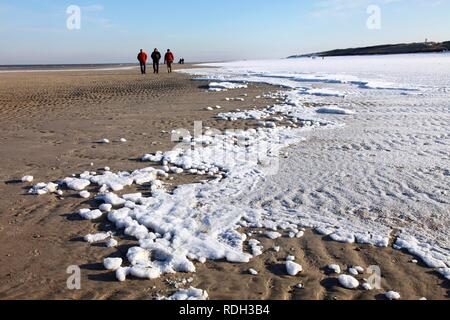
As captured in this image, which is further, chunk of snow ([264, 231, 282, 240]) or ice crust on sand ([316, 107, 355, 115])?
ice crust on sand ([316, 107, 355, 115])

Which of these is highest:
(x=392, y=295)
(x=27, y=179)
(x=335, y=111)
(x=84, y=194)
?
(x=335, y=111)

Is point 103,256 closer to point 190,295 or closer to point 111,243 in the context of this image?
point 111,243

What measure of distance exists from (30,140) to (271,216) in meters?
5.43

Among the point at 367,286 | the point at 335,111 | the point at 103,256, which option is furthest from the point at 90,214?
the point at 335,111

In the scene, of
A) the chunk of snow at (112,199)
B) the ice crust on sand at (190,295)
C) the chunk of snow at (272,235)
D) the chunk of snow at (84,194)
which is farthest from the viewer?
the chunk of snow at (84,194)

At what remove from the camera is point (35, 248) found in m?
Result: 3.71

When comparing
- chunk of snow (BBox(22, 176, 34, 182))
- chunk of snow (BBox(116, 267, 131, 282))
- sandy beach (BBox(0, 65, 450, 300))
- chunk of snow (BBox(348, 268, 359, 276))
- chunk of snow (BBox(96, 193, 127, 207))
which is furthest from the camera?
chunk of snow (BBox(22, 176, 34, 182))

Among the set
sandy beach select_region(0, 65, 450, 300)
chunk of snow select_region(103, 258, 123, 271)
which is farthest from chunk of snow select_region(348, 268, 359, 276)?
chunk of snow select_region(103, 258, 123, 271)

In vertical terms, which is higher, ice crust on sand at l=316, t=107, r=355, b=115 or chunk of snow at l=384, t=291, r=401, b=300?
ice crust on sand at l=316, t=107, r=355, b=115

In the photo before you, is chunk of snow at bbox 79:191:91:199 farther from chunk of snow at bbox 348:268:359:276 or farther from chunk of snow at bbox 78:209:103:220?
chunk of snow at bbox 348:268:359:276

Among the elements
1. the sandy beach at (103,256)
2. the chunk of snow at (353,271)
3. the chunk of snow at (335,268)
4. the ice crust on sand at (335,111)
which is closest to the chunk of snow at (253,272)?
the sandy beach at (103,256)

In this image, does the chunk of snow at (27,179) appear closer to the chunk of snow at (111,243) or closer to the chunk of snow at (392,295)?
the chunk of snow at (111,243)
